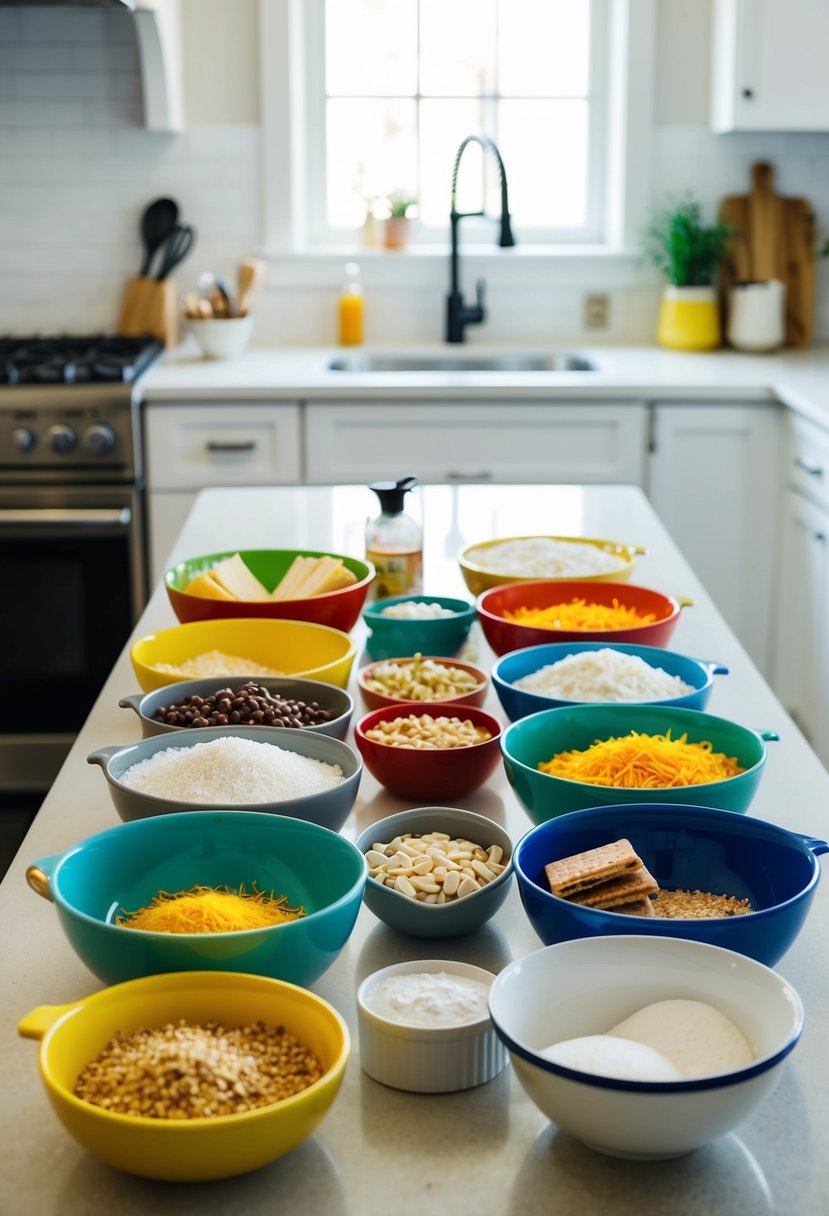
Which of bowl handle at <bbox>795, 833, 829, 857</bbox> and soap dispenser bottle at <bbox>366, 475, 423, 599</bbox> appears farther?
soap dispenser bottle at <bbox>366, 475, 423, 599</bbox>

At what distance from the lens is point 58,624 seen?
339cm

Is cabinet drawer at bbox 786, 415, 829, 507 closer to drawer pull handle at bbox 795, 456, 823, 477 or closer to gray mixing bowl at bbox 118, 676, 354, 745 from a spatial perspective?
drawer pull handle at bbox 795, 456, 823, 477

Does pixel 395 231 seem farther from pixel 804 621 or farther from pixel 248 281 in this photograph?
pixel 804 621

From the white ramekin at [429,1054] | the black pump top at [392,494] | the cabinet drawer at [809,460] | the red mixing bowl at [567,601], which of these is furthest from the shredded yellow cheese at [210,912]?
the cabinet drawer at [809,460]

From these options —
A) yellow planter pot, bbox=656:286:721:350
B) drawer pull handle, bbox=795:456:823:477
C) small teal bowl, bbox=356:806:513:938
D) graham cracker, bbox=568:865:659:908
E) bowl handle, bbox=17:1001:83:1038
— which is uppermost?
yellow planter pot, bbox=656:286:721:350

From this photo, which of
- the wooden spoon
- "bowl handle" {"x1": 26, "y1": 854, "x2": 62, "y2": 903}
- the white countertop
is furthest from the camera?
the wooden spoon

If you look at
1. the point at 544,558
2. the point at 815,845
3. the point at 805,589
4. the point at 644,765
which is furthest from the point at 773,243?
the point at 815,845

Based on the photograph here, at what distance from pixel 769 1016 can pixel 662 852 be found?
0.25m

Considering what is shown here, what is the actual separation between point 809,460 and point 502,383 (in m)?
0.77

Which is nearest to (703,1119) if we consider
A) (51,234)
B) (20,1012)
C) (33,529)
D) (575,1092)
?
(575,1092)

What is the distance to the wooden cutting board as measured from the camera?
405 cm

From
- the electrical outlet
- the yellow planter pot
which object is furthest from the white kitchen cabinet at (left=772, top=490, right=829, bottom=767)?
the electrical outlet

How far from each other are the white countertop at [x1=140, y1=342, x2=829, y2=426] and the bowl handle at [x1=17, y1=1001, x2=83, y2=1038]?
8.71 feet

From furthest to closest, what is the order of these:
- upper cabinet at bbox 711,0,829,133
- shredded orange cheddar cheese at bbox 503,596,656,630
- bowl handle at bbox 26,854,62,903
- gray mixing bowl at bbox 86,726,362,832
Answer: upper cabinet at bbox 711,0,829,133, shredded orange cheddar cheese at bbox 503,596,656,630, gray mixing bowl at bbox 86,726,362,832, bowl handle at bbox 26,854,62,903
